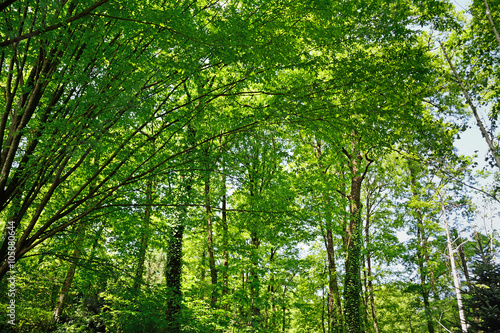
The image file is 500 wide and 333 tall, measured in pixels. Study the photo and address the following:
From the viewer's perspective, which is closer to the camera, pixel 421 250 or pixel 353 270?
pixel 353 270

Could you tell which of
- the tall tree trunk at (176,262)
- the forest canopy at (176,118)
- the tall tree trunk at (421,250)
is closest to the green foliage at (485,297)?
the forest canopy at (176,118)

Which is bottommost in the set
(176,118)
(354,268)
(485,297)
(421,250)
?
(485,297)

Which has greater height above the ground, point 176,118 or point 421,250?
point 176,118

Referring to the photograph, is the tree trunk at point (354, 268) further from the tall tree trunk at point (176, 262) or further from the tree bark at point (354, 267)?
the tall tree trunk at point (176, 262)

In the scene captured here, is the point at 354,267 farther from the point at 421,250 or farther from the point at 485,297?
the point at 421,250

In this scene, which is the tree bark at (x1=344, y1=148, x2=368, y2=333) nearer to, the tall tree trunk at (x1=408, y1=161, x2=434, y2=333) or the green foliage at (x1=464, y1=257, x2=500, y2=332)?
the green foliage at (x1=464, y1=257, x2=500, y2=332)

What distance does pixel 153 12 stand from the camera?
3.23 meters

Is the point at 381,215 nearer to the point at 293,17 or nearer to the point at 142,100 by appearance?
the point at 293,17

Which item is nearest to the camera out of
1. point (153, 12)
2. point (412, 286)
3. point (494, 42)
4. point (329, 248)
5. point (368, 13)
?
point (153, 12)

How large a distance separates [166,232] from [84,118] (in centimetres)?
355

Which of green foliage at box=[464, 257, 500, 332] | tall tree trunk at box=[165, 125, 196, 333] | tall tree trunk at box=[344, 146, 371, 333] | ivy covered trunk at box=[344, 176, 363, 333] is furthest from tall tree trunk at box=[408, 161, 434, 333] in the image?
tall tree trunk at box=[165, 125, 196, 333]

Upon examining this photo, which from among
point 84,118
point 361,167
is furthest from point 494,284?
point 84,118

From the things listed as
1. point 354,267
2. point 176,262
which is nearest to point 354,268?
point 354,267

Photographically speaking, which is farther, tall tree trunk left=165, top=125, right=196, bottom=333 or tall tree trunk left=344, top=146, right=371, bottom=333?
tall tree trunk left=344, top=146, right=371, bottom=333
